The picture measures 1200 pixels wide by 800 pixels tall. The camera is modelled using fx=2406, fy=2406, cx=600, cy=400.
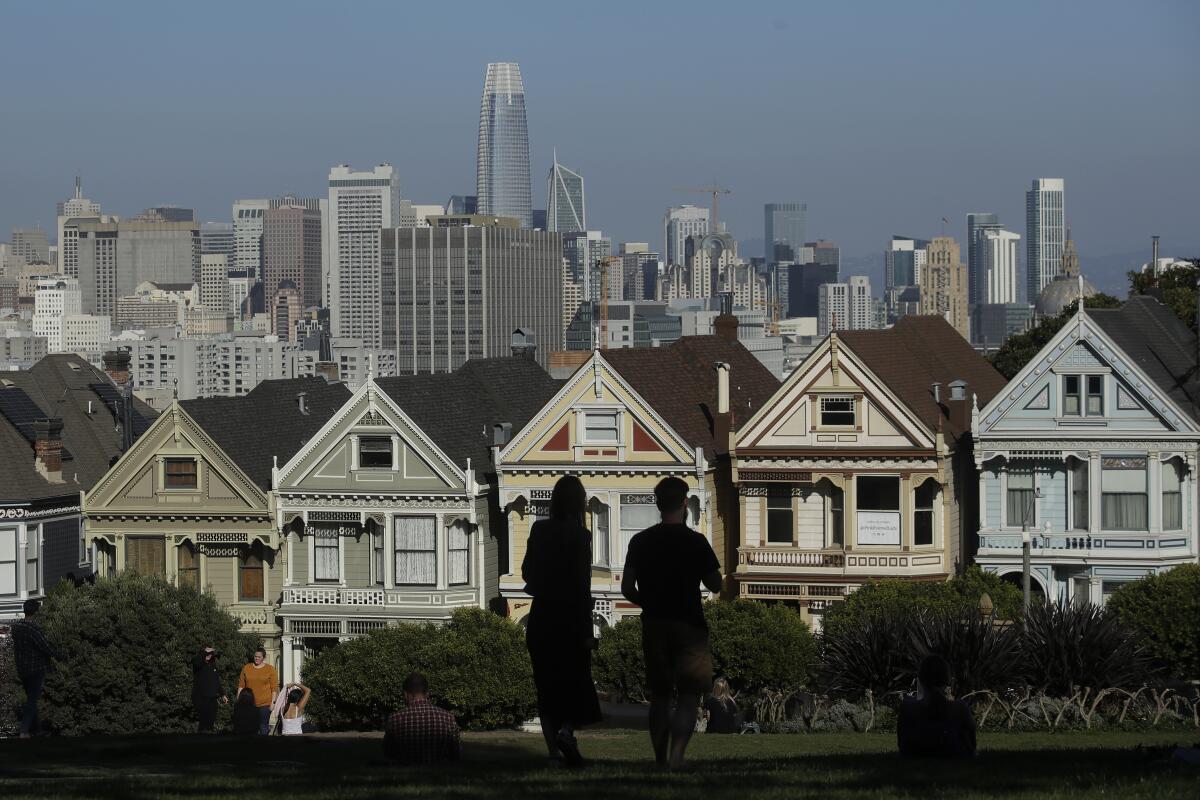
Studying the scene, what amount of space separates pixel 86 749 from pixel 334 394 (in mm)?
31835

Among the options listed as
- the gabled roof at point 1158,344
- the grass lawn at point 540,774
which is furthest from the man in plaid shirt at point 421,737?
the gabled roof at point 1158,344

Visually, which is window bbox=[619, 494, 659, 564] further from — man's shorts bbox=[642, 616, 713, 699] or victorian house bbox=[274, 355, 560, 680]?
man's shorts bbox=[642, 616, 713, 699]

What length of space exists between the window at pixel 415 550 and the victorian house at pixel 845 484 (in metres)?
6.24

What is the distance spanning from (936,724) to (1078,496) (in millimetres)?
24467

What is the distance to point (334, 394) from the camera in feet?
187

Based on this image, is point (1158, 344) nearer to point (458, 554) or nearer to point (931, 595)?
point (931, 595)

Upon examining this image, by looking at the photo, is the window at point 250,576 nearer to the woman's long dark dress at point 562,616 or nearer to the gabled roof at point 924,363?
the gabled roof at point 924,363

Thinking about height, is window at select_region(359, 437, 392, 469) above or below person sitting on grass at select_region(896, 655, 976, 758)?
above

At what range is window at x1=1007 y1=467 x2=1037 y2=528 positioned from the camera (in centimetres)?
4538

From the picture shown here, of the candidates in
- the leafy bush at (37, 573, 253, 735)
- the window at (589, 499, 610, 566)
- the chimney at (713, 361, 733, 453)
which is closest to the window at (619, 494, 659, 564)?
the window at (589, 499, 610, 566)

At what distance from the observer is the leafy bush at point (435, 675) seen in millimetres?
41281

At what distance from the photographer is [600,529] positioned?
47312 mm

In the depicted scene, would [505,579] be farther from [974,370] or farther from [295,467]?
[974,370]

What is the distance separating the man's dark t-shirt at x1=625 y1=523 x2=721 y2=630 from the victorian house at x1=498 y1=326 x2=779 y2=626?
2552 centimetres
